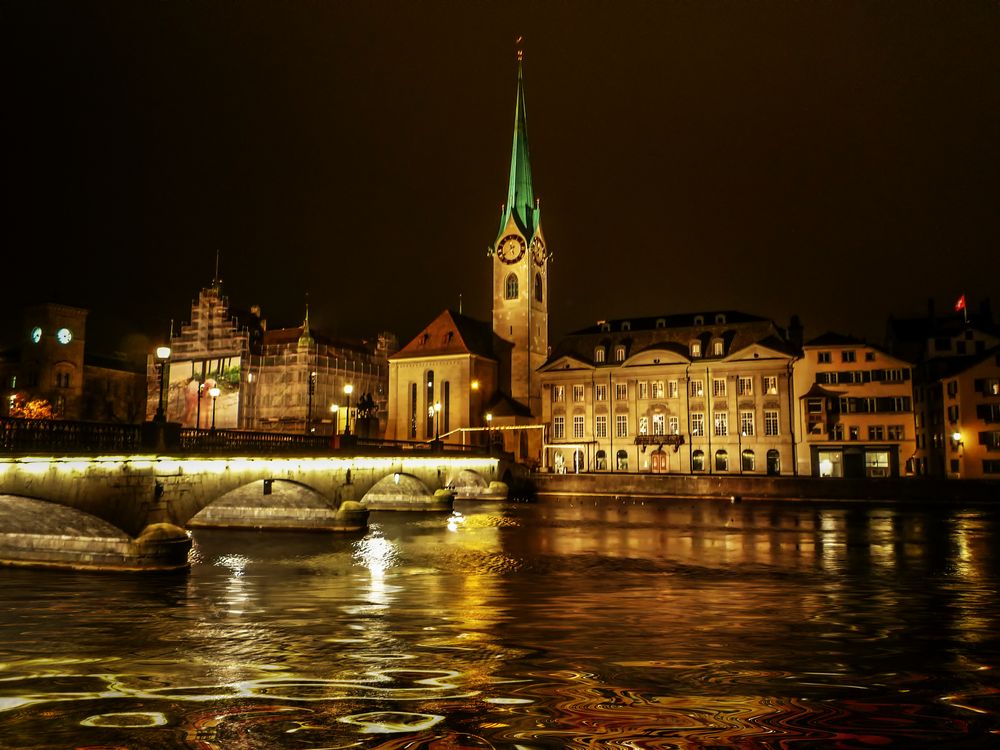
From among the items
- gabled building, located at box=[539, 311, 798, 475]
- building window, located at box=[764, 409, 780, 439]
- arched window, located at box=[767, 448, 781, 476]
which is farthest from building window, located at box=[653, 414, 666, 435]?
arched window, located at box=[767, 448, 781, 476]

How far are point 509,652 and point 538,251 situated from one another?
8793cm

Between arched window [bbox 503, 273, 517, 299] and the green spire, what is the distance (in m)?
5.52

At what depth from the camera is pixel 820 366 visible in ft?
226

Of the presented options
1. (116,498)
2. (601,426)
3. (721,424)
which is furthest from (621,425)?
(116,498)

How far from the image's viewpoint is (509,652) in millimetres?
13898

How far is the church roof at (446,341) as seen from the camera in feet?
286

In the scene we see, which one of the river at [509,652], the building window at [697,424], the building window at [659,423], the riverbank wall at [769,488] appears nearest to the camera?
the river at [509,652]

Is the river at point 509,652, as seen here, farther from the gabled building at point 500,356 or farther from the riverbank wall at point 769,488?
the gabled building at point 500,356

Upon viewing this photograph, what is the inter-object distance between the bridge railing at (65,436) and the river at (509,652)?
3554mm

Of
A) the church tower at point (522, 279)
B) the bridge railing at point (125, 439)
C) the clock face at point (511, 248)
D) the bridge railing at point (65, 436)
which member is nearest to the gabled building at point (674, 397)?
the church tower at point (522, 279)

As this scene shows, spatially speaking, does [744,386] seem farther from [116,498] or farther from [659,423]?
[116,498]

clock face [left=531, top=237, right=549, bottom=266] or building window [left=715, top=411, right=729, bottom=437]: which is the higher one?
clock face [left=531, top=237, right=549, bottom=266]

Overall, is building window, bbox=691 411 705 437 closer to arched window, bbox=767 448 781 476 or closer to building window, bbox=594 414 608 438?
arched window, bbox=767 448 781 476

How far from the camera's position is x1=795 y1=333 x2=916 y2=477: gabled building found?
66000mm
